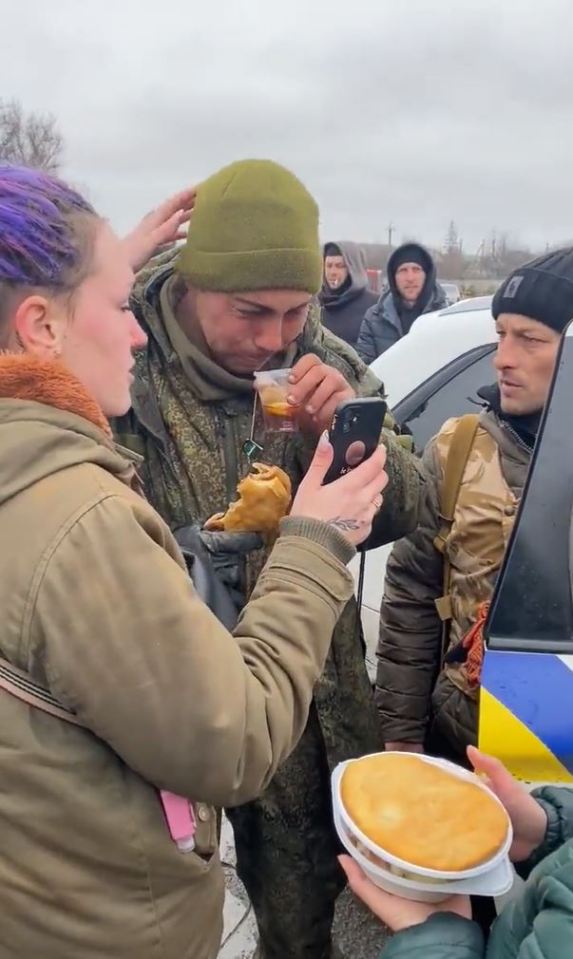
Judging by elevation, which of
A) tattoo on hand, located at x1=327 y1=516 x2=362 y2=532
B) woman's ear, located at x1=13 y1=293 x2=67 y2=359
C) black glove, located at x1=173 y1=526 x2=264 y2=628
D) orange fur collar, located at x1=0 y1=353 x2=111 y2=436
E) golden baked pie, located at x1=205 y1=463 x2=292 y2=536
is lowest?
black glove, located at x1=173 y1=526 x2=264 y2=628

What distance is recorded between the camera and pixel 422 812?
1221mm

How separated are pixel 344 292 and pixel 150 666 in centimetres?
627

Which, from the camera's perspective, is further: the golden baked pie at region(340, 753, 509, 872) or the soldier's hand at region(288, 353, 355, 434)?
the soldier's hand at region(288, 353, 355, 434)

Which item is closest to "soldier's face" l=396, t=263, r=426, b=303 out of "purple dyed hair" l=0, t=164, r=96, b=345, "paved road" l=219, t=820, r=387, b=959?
"paved road" l=219, t=820, r=387, b=959

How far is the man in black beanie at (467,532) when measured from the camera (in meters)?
1.87

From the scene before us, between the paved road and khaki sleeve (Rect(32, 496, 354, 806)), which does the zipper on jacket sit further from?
the paved road

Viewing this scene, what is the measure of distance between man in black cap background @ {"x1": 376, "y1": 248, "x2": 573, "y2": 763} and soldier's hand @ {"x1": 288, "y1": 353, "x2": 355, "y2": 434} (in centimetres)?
41

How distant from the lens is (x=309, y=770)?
1.92 metres

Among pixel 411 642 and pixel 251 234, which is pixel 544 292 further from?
pixel 411 642

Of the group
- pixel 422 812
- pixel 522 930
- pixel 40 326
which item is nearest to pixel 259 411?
pixel 40 326

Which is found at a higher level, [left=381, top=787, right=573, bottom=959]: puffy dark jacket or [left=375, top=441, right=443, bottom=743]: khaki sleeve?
[left=381, top=787, right=573, bottom=959]: puffy dark jacket

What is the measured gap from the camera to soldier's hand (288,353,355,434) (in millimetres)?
1676

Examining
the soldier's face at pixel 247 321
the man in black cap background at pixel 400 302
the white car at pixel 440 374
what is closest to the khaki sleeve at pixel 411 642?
the soldier's face at pixel 247 321

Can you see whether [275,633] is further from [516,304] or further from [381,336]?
[381,336]
